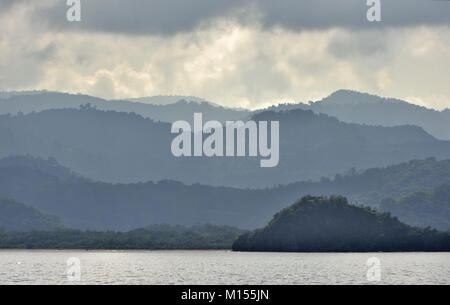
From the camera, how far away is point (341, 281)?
552 feet

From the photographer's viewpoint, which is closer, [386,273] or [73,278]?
[73,278]
